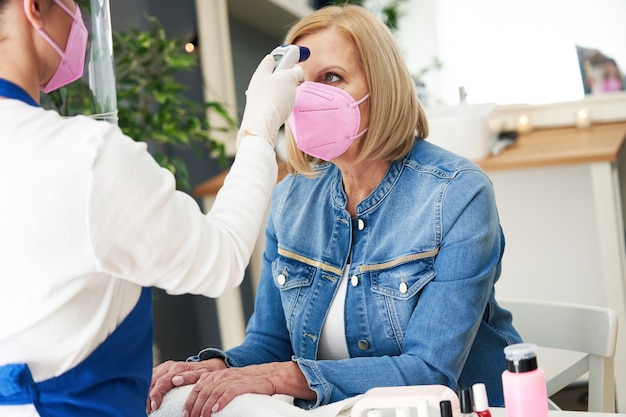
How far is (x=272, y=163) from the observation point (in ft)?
3.52

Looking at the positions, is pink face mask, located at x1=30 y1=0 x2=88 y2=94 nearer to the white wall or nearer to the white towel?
the white towel

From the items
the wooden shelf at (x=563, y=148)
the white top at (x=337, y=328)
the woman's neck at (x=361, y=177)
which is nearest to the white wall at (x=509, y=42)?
the wooden shelf at (x=563, y=148)

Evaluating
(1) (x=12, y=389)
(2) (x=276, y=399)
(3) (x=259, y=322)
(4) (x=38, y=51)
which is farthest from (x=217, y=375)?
(4) (x=38, y=51)

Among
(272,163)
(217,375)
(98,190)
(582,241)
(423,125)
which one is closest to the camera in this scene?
(98,190)

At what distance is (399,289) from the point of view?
1.42 m

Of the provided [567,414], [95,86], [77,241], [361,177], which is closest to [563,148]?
[361,177]

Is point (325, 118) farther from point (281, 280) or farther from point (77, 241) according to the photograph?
point (77, 241)

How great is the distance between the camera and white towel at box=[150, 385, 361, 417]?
3.71ft

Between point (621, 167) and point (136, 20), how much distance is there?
6.09ft

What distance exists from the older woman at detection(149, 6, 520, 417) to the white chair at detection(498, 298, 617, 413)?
0.15 meters

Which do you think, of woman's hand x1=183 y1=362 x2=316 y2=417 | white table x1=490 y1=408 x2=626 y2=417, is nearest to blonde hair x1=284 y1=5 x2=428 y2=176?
woman's hand x1=183 y1=362 x2=316 y2=417

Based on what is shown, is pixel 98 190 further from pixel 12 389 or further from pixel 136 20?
pixel 136 20

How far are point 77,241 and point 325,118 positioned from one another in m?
0.73

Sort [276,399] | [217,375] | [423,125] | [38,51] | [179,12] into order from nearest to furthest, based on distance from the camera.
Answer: [38,51], [276,399], [217,375], [423,125], [179,12]
